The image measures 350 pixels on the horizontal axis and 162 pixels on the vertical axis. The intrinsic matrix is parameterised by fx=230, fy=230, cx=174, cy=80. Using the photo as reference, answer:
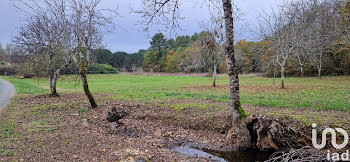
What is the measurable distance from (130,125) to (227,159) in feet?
11.7

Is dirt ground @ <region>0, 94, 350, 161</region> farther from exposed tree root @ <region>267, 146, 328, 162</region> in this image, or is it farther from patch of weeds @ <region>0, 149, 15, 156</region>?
exposed tree root @ <region>267, 146, 328, 162</region>

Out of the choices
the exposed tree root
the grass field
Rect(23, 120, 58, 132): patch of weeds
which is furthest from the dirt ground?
the grass field

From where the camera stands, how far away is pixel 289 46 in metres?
15.7

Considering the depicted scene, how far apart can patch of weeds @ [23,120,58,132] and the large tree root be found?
5.27 meters

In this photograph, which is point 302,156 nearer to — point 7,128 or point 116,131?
point 116,131

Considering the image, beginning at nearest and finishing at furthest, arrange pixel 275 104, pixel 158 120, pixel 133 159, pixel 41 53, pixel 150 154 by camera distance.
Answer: pixel 133 159, pixel 150 154, pixel 158 120, pixel 275 104, pixel 41 53

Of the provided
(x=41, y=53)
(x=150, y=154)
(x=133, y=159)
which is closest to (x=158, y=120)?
(x=150, y=154)

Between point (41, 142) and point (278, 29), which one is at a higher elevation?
point (278, 29)

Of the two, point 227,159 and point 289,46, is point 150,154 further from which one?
point 289,46

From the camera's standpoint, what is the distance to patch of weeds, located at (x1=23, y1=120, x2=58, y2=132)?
673 centimetres

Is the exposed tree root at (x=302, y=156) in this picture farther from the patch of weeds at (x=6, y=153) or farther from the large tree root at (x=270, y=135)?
the patch of weeds at (x=6, y=153)

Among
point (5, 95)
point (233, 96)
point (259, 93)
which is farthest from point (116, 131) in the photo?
point (5, 95)

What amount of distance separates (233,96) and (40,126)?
5.86 m

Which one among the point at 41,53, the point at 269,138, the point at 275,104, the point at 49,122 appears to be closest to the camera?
the point at 269,138
